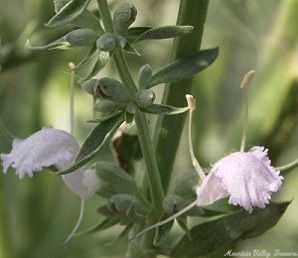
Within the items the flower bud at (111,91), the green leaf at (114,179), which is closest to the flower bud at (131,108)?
the flower bud at (111,91)

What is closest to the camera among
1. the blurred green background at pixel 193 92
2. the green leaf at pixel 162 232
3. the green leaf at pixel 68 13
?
the green leaf at pixel 68 13

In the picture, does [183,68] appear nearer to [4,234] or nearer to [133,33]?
[133,33]

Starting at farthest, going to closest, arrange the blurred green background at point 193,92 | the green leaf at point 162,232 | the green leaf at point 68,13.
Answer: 1. the blurred green background at point 193,92
2. the green leaf at point 162,232
3. the green leaf at point 68,13

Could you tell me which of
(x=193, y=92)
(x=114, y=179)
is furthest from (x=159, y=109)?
(x=193, y=92)

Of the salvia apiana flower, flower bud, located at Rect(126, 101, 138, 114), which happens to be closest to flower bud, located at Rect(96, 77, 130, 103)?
flower bud, located at Rect(126, 101, 138, 114)

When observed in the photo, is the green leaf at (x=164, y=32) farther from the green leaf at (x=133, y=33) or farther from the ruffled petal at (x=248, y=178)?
the ruffled petal at (x=248, y=178)

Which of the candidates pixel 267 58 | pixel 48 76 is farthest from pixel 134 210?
pixel 48 76
